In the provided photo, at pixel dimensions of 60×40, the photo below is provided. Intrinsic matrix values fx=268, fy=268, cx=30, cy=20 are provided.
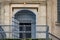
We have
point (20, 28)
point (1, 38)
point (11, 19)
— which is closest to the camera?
point (1, 38)

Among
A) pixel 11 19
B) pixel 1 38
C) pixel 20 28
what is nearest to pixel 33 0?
pixel 11 19

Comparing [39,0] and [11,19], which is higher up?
[39,0]

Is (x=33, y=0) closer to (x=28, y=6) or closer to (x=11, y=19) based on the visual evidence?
(x=28, y=6)

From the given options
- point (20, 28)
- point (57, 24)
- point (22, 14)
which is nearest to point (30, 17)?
point (22, 14)

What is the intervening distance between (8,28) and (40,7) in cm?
282

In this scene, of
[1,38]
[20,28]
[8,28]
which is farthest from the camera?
[8,28]

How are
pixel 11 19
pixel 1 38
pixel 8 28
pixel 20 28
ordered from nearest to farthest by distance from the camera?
pixel 1 38 < pixel 20 28 < pixel 8 28 < pixel 11 19

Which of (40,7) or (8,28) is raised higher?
(40,7)

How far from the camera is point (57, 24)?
1723 centimetres

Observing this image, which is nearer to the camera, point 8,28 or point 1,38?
point 1,38

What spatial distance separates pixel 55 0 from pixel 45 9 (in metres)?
0.87

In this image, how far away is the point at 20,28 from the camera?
14688mm

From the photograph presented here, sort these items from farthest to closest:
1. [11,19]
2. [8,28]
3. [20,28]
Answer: [11,19], [8,28], [20,28]

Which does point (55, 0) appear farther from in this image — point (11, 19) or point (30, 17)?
point (11, 19)
